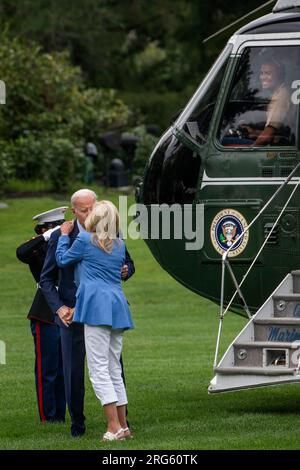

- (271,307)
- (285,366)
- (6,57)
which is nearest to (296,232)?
(271,307)

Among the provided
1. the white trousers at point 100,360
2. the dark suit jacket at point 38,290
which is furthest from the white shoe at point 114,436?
the dark suit jacket at point 38,290

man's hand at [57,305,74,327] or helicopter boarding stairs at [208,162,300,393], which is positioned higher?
man's hand at [57,305,74,327]

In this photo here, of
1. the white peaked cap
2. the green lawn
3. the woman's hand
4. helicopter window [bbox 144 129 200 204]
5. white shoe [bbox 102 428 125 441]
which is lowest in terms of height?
the green lawn

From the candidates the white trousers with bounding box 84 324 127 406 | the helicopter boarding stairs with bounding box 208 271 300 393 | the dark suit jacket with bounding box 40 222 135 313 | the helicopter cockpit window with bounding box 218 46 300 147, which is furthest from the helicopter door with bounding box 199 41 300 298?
the white trousers with bounding box 84 324 127 406

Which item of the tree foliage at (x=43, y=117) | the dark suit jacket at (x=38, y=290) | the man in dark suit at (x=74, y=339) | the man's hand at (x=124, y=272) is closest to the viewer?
the man in dark suit at (x=74, y=339)

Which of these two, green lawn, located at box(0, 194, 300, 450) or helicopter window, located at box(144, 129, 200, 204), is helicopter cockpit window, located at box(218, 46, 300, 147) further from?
green lawn, located at box(0, 194, 300, 450)

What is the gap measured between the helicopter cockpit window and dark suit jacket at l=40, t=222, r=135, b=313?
1908 millimetres

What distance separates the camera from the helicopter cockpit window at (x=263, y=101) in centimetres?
1152

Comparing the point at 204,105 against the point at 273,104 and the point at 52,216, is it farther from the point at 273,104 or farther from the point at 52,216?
the point at 52,216

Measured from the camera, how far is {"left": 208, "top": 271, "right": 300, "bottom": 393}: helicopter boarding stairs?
1015 cm

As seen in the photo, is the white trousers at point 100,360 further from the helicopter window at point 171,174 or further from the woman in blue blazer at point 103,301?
the helicopter window at point 171,174

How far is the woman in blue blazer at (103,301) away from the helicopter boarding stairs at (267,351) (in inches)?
33.0

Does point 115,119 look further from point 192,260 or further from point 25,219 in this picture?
point 192,260

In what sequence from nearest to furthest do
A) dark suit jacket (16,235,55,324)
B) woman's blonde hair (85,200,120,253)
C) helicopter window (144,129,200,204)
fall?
woman's blonde hair (85,200,120,253) → dark suit jacket (16,235,55,324) → helicopter window (144,129,200,204)
